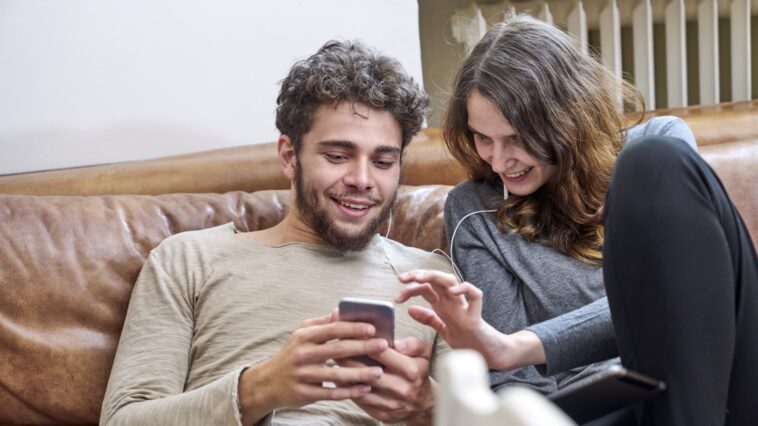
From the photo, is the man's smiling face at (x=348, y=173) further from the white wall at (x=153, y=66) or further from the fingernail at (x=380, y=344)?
the white wall at (x=153, y=66)

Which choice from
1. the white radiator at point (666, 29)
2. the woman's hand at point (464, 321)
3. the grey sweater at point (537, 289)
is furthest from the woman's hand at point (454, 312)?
the white radiator at point (666, 29)

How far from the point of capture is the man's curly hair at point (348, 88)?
63.9 inches

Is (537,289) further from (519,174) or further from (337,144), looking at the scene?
(337,144)

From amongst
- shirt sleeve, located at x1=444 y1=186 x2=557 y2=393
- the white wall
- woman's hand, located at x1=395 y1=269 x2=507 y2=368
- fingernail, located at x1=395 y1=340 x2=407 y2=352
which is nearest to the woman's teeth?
shirt sleeve, located at x1=444 y1=186 x2=557 y2=393

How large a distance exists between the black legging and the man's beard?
617mm

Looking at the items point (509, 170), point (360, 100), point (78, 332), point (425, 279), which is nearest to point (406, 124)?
point (360, 100)

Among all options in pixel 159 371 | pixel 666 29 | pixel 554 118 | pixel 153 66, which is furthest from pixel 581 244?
pixel 666 29

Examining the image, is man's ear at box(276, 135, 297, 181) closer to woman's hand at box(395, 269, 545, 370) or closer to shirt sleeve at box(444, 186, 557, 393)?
shirt sleeve at box(444, 186, 557, 393)

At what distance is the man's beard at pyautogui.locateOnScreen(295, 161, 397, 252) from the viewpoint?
1608 millimetres

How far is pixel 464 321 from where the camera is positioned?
1330 millimetres

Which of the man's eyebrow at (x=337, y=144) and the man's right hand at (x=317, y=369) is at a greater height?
the man's eyebrow at (x=337, y=144)

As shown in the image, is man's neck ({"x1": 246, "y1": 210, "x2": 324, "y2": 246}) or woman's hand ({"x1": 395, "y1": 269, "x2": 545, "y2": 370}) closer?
woman's hand ({"x1": 395, "y1": 269, "x2": 545, "y2": 370})

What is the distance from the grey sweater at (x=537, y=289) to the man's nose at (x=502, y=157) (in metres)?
0.12

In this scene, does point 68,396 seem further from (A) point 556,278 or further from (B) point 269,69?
(B) point 269,69
